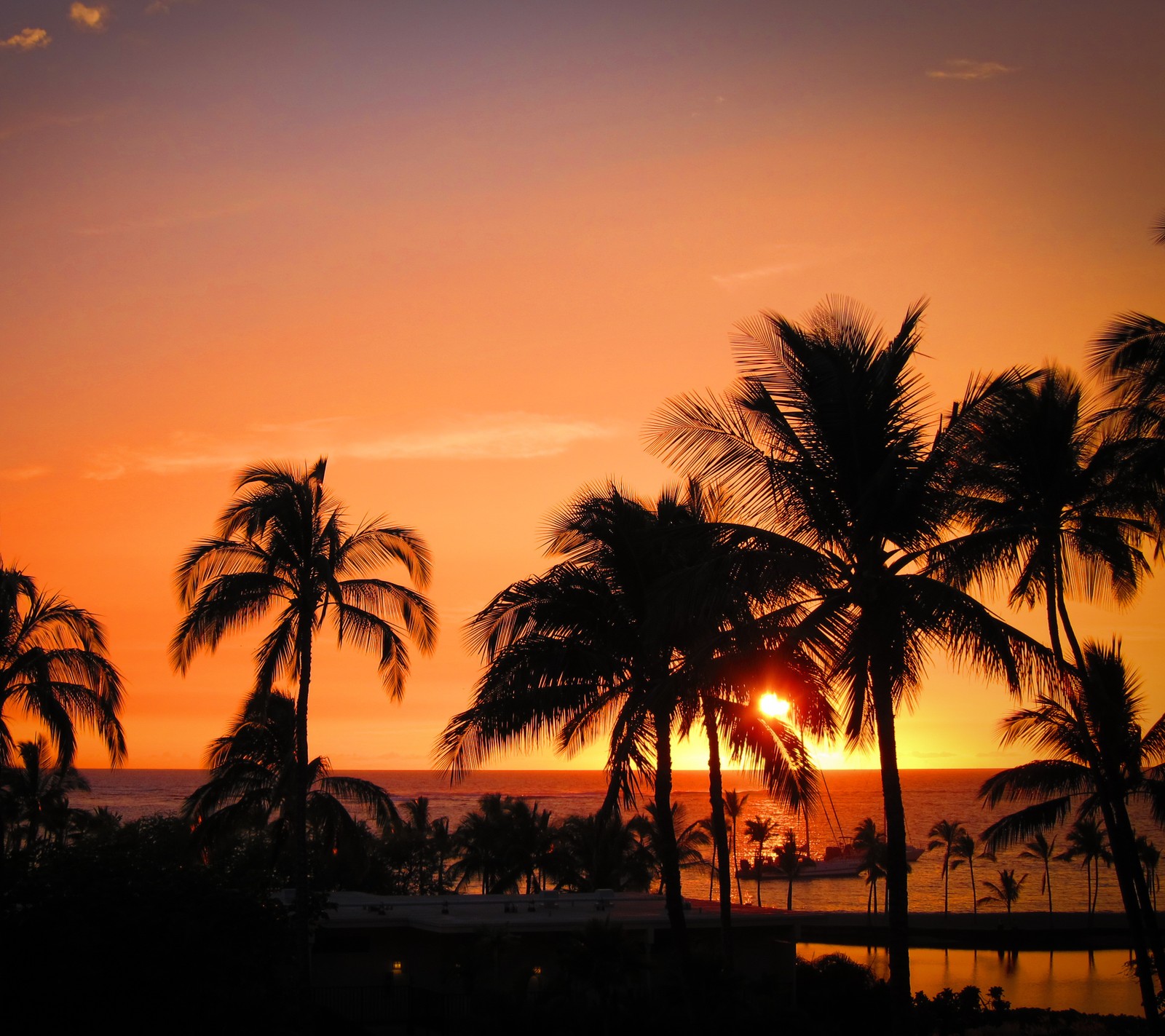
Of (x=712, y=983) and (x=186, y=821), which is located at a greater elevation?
(x=186, y=821)

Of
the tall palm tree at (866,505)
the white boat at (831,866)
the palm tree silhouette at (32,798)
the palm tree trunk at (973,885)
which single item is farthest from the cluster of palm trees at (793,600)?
the white boat at (831,866)

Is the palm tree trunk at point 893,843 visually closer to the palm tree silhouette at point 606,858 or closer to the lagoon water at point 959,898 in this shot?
the lagoon water at point 959,898

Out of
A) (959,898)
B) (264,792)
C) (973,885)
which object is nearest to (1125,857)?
(264,792)

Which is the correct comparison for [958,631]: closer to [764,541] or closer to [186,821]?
[764,541]

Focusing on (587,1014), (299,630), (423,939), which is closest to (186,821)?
(423,939)

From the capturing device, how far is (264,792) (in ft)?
90.5

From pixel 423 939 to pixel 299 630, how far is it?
30.8ft

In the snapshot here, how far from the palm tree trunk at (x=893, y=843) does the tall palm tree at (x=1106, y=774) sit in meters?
6.70

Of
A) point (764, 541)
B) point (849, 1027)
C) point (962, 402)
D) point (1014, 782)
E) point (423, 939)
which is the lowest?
point (849, 1027)

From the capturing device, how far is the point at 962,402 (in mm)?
13109

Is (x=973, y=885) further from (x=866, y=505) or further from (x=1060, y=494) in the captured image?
(x=866, y=505)

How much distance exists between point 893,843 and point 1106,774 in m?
9.75

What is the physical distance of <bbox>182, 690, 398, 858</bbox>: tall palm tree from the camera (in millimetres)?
25469

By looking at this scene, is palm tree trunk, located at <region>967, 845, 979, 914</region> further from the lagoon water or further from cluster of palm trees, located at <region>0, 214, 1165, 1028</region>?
cluster of palm trees, located at <region>0, 214, 1165, 1028</region>
